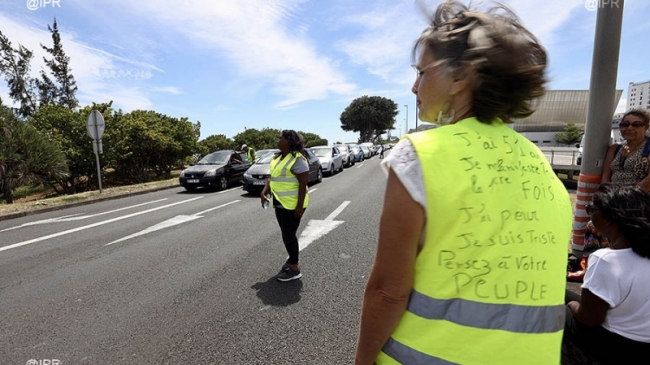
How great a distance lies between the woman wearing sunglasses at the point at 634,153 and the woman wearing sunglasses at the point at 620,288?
6.81 feet

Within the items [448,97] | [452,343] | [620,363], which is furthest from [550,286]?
[620,363]

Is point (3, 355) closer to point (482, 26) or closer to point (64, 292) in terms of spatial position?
point (64, 292)

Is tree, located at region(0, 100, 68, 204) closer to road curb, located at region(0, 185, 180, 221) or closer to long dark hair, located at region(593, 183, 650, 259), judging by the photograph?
road curb, located at region(0, 185, 180, 221)

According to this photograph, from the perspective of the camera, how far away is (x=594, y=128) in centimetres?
452

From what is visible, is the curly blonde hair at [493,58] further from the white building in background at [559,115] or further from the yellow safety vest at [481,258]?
the white building in background at [559,115]

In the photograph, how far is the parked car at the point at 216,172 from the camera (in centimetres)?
Result: 1309

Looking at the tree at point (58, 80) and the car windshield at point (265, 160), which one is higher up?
the tree at point (58, 80)

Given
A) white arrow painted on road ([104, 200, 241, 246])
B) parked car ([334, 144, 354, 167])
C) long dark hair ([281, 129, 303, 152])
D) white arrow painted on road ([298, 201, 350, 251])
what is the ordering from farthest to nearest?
1. parked car ([334, 144, 354, 167])
2. white arrow painted on road ([104, 200, 241, 246])
3. white arrow painted on road ([298, 201, 350, 251])
4. long dark hair ([281, 129, 303, 152])

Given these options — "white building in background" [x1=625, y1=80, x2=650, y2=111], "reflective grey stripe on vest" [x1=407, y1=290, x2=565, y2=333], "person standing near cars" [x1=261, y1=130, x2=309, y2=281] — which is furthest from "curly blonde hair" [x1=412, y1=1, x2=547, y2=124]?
"white building in background" [x1=625, y1=80, x2=650, y2=111]

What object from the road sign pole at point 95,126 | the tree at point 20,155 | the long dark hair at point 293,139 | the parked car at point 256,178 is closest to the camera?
the long dark hair at point 293,139

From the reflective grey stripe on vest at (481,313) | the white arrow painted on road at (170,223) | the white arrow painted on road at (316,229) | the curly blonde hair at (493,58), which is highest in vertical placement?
the curly blonde hair at (493,58)

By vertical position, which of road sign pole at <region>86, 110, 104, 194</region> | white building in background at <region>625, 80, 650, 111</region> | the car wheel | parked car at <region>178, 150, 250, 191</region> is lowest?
the car wheel

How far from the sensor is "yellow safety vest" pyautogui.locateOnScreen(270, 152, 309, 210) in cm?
418

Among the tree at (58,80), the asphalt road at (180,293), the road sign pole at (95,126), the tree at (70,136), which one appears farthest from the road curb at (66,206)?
the tree at (58,80)
